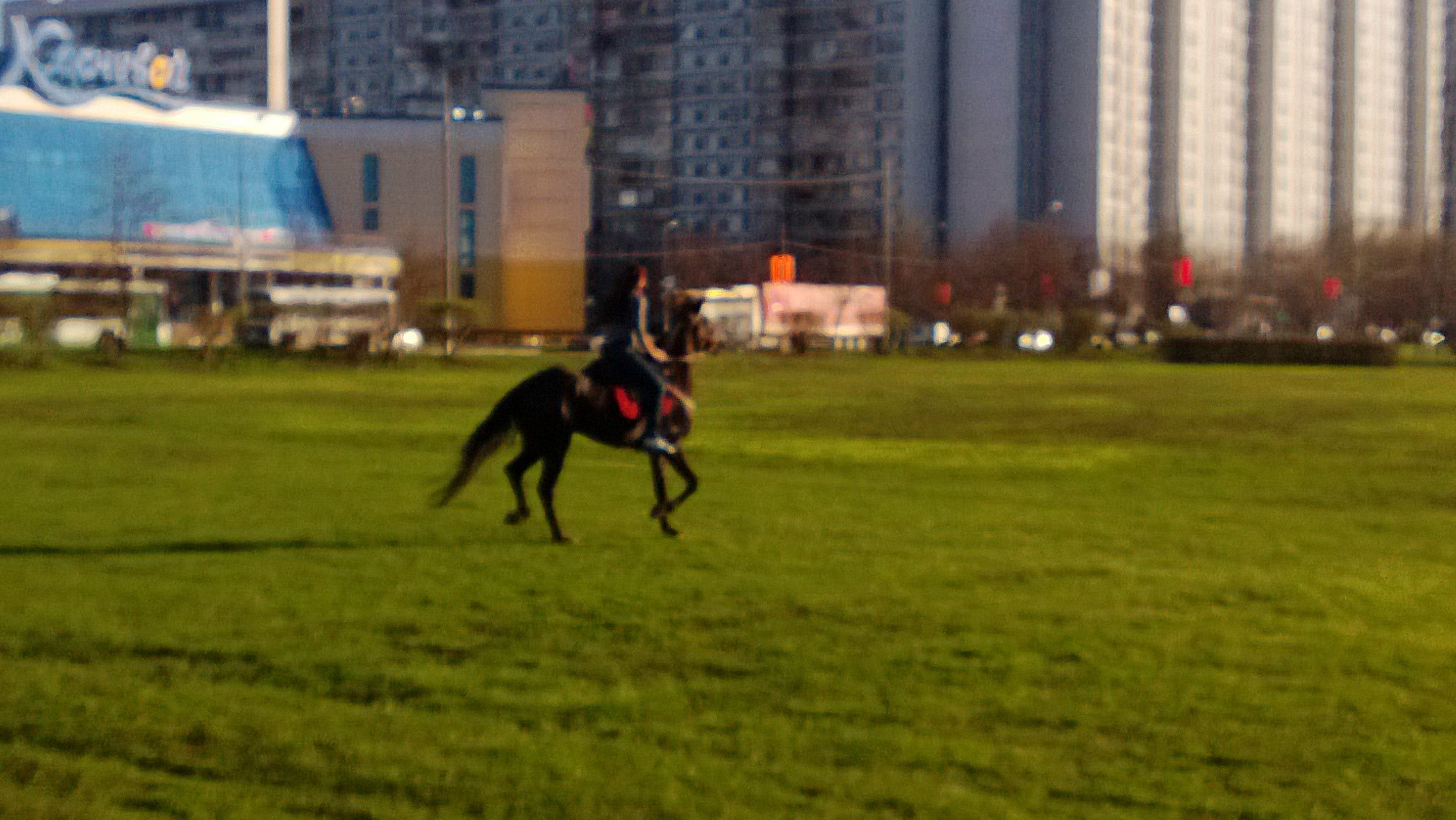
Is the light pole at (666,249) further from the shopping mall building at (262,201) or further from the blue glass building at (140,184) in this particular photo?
the blue glass building at (140,184)

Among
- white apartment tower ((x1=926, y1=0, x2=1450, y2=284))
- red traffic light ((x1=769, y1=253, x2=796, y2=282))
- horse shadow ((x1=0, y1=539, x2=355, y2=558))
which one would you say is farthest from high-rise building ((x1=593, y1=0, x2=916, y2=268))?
horse shadow ((x1=0, y1=539, x2=355, y2=558))

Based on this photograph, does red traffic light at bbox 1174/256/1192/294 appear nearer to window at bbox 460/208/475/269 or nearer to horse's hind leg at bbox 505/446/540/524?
window at bbox 460/208/475/269

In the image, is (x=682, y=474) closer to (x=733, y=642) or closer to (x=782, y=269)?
(x=733, y=642)

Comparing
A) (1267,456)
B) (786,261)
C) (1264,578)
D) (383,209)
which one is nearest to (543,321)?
(383,209)

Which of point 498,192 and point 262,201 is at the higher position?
point 498,192

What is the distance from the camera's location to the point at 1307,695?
25.3 ft

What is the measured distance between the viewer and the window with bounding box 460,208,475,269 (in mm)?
109375

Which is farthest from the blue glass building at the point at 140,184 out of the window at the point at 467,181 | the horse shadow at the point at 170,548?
the horse shadow at the point at 170,548

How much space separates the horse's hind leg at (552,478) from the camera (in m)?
12.6

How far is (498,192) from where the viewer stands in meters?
109

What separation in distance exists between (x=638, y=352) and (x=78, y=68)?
84.7m

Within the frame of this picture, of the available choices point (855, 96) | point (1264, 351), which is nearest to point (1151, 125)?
point (855, 96)

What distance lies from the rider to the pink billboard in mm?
68191

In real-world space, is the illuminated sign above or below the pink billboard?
above
